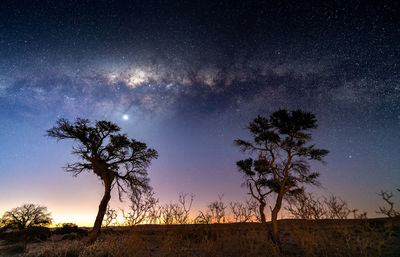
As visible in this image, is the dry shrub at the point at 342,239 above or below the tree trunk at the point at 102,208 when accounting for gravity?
below

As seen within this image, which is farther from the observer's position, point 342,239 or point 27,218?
point 27,218

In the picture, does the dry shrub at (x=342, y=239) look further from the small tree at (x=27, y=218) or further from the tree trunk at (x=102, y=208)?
the small tree at (x=27, y=218)

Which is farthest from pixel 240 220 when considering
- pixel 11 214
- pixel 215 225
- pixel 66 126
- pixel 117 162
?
pixel 11 214

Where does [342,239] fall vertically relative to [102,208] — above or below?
below

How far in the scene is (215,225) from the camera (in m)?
10.1

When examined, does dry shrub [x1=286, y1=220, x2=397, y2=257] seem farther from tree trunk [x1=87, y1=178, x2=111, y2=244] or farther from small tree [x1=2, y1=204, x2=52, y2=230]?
small tree [x1=2, y1=204, x2=52, y2=230]

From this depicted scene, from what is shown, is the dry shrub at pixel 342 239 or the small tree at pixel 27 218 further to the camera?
the small tree at pixel 27 218

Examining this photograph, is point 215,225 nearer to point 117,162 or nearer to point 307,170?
point 307,170

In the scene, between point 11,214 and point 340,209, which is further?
point 11,214

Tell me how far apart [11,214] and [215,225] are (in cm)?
→ 3771

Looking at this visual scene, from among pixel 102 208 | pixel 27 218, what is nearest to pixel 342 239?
pixel 102 208

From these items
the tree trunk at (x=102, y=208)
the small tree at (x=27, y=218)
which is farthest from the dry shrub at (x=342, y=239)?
the small tree at (x=27, y=218)

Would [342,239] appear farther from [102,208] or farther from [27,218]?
[27,218]

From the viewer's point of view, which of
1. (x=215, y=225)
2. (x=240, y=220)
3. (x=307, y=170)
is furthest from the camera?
(x=307, y=170)
